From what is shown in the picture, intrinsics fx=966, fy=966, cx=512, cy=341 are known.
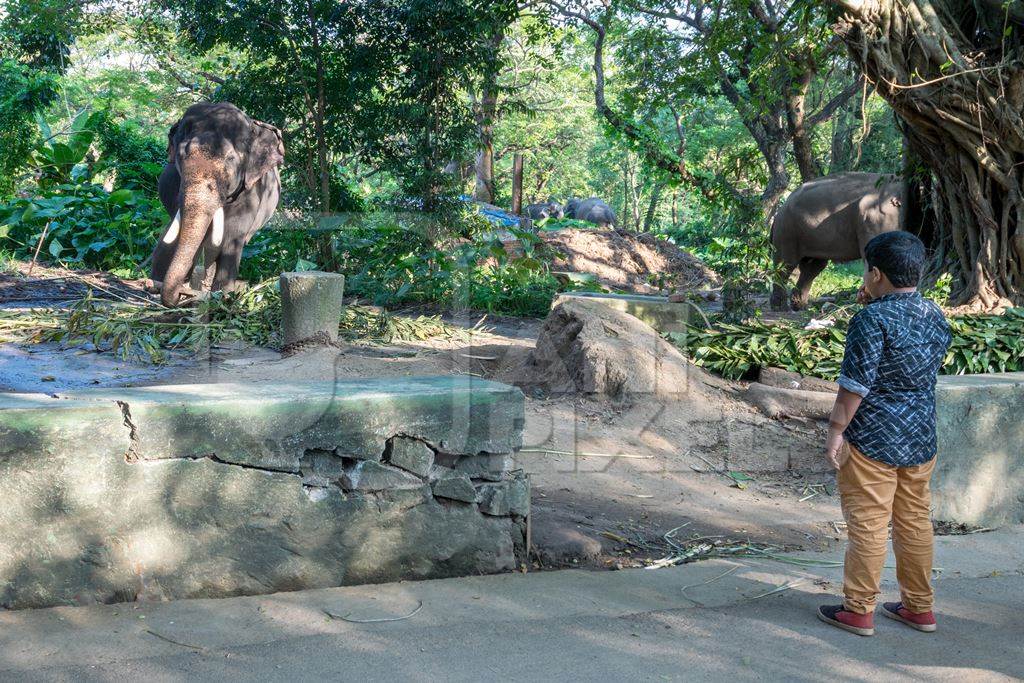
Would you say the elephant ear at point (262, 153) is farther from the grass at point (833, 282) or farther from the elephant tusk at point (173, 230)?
the grass at point (833, 282)

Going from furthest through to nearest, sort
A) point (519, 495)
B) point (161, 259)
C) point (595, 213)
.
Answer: point (595, 213) < point (161, 259) < point (519, 495)

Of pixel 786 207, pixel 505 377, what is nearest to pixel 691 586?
pixel 505 377

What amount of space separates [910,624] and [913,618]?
0.10 ft

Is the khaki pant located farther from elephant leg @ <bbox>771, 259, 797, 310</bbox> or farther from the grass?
the grass

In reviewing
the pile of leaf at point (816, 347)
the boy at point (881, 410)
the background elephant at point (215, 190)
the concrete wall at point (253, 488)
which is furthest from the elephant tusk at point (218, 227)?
the boy at point (881, 410)

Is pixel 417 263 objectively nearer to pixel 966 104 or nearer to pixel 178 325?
pixel 178 325

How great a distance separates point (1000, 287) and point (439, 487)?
256 inches

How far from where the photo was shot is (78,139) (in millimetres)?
17016

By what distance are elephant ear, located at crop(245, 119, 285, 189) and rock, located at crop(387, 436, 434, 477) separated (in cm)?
706

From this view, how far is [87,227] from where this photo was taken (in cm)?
1496

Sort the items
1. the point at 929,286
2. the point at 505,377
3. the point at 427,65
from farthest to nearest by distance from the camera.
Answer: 1. the point at 427,65
2. the point at 929,286
3. the point at 505,377

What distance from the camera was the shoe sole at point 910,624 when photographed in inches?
149

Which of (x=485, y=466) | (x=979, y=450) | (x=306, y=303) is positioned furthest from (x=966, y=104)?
(x=485, y=466)

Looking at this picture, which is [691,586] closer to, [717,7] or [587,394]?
[587,394]
